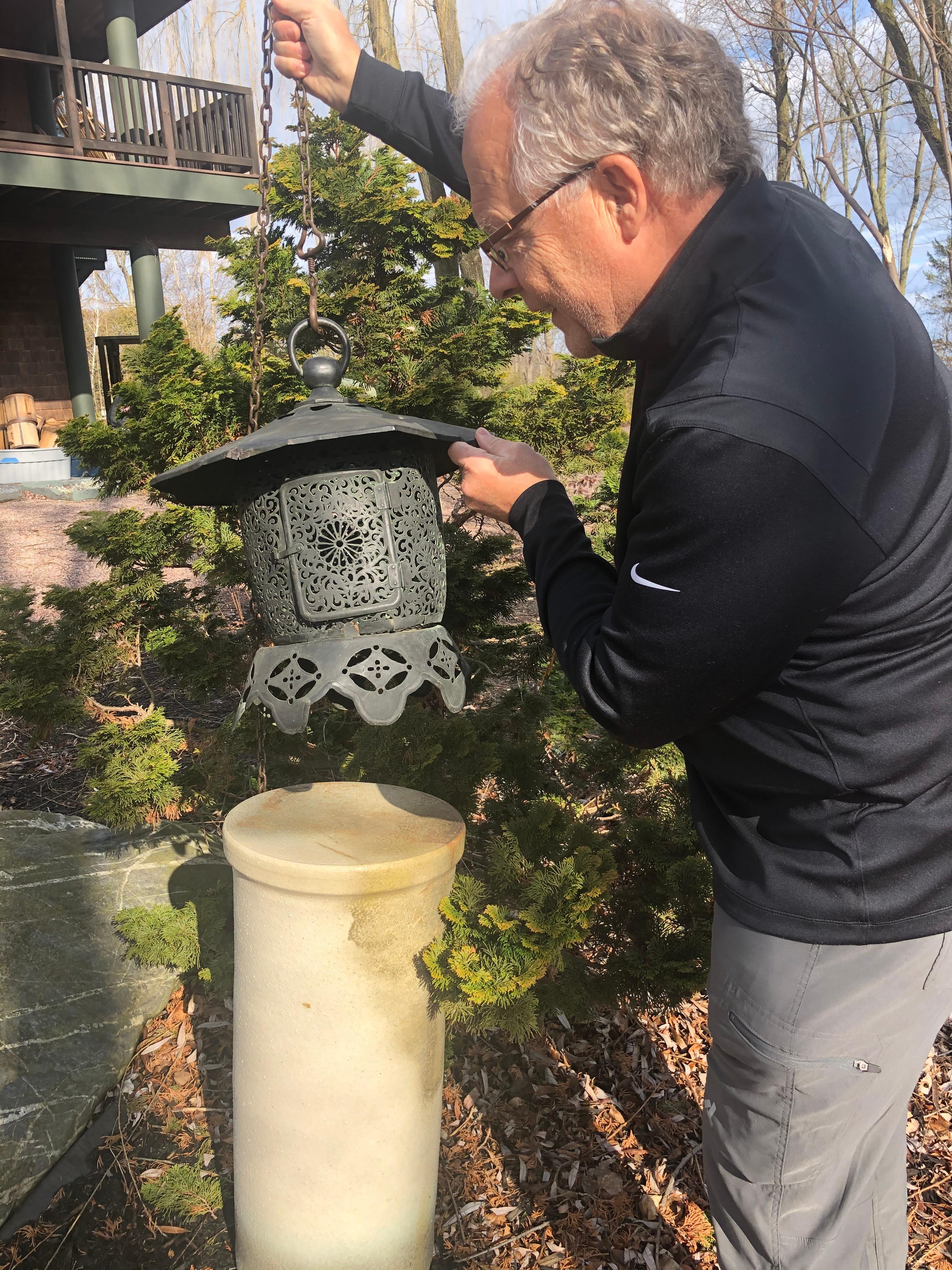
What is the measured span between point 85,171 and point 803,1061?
38.4 ft

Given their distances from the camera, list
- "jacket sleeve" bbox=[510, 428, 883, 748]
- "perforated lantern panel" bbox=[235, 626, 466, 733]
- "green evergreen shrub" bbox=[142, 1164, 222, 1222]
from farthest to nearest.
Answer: "green evergreen shrub" bbox=[142, 1164, 222, 1222]
"perforated lantern panel" bbox=[235, 626, 466, 733]
"jacket sleeve" bbox=[510, 428, 883, 748]

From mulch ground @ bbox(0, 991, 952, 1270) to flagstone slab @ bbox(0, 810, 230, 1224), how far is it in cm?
13

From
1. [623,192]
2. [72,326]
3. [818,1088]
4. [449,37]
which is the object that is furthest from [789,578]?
[72,326]

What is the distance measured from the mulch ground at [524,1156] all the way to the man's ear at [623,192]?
2470 millimetres

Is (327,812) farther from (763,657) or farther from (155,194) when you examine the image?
(155,194)

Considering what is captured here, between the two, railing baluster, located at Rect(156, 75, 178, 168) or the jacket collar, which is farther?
railing baluster, located at Rect(156, 75, 178, 168)

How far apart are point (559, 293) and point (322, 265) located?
2.29m

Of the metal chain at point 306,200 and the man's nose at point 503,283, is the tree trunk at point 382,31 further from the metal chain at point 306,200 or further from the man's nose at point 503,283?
the man's nose at point 503,283

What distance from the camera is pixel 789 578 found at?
117cm

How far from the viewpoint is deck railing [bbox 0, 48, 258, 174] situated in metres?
10.4

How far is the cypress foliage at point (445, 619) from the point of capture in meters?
2.65

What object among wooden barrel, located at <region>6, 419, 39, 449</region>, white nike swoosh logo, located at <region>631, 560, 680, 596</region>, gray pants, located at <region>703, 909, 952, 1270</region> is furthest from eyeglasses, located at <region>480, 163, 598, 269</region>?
wooden barrel, located at <region>6, 419, 39, 449</region>

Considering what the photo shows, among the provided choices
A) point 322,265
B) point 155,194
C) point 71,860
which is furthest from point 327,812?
point 155,194

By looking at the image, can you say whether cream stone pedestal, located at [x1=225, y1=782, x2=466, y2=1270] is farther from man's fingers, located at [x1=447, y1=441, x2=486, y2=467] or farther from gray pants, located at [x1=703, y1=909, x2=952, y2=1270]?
man's fingers, located at [x1=447, y1=441, x2=486, y2=467]
